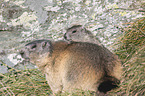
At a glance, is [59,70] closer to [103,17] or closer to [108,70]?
[108,70]

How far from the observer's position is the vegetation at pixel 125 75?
2730mm

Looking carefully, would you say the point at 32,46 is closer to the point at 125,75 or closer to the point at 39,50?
the point at 39,50

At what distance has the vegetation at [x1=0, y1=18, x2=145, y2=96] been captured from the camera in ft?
8.96

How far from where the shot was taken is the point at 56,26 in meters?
4.35

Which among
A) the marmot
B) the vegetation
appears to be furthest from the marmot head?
the vegetation

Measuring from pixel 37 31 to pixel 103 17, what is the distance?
68.1 inches

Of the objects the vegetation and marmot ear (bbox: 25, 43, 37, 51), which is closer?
the vegetation

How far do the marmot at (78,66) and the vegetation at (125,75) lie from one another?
0.27 meters

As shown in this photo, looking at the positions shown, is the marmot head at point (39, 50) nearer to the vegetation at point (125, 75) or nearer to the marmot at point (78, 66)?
the marmot at point (78, 66)

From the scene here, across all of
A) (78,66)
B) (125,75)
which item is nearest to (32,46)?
(78,66)

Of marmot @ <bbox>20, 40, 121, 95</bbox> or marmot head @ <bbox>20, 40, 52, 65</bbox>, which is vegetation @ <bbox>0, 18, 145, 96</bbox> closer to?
marmot @ <bbox>20, 40, 121, 95</bbox>

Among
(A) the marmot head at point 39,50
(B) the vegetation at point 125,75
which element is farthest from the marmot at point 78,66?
(B) the vegetation at point 125,75

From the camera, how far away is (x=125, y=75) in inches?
116

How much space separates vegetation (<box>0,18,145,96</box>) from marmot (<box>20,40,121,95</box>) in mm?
265
